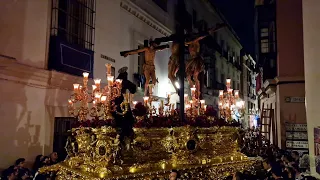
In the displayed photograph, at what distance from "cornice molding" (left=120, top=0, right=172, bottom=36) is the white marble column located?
6.74 metres

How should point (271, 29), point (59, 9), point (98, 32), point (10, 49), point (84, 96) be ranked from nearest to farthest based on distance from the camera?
point (84, 96) < point (10, 49) < point (59, 9) < point (98, 32) < point (271, 29)

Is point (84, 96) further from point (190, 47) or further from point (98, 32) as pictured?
point (98, 32)

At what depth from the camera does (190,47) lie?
299 inches

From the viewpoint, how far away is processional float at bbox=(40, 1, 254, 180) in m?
5.38

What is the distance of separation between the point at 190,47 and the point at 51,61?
11.8 ft

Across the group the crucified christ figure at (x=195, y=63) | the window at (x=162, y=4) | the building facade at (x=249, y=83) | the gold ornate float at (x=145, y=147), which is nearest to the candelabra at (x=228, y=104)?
the gold ornate float at (x=145, y=147)

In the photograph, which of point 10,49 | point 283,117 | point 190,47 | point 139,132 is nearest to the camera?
point 139,132

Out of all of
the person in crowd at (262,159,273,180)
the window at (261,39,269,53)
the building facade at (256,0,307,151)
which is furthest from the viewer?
the window at (261,39,269,53)

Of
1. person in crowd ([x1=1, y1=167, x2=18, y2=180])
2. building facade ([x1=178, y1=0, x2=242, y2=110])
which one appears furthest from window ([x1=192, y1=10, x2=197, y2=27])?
person in crowd ([x1=1, y1=167, x2=18, y2=180])

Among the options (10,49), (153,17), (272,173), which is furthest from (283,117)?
(10,49)

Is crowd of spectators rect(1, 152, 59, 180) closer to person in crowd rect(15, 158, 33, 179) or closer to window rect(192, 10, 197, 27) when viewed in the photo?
person in crowd rect(15, 158, 33, 179)

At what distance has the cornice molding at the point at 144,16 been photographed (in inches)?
464

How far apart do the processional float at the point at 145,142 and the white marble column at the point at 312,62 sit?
1580mm

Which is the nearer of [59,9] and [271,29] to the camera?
[59,9]
